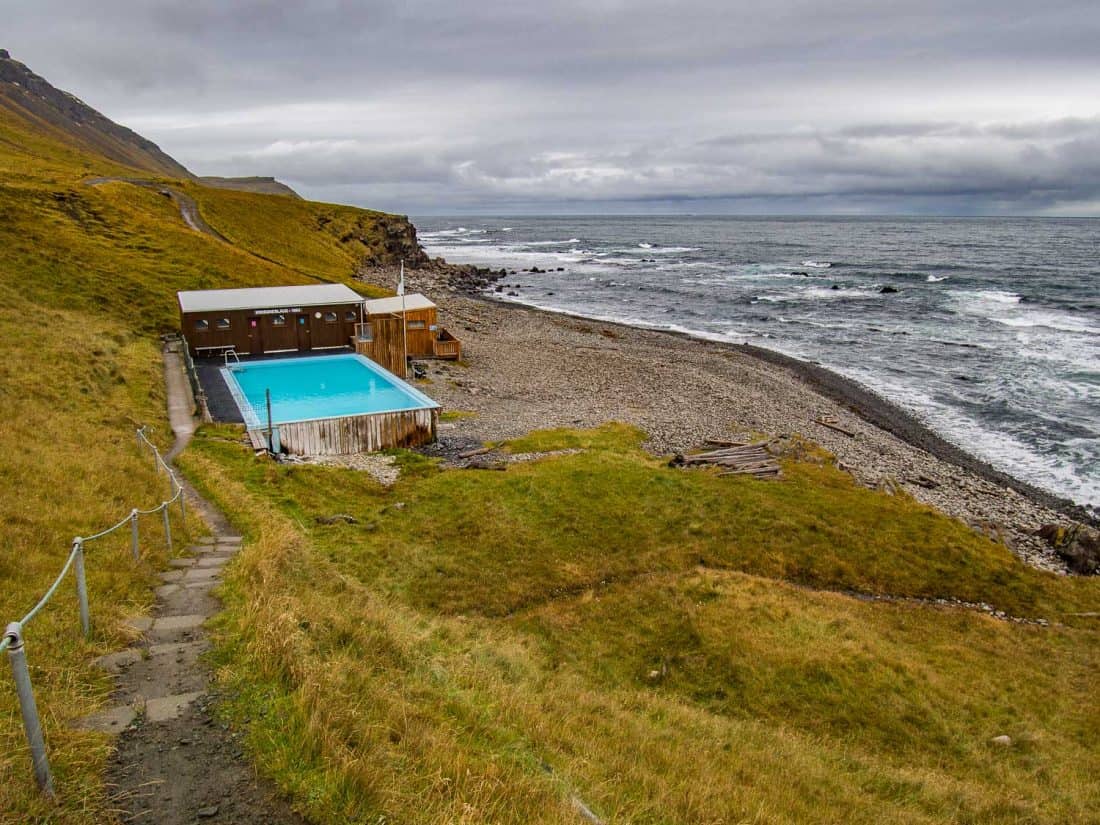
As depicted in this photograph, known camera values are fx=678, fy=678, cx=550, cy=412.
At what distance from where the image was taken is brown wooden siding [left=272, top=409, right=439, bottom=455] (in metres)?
27.0

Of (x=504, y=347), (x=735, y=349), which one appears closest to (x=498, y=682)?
(x=504, y=347)

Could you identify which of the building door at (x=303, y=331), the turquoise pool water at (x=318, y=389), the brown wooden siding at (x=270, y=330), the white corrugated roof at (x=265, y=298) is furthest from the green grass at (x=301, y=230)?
the turquoise pool water at (x=318, y=389)

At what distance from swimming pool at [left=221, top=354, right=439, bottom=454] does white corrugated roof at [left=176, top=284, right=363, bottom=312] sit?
11.5 ft

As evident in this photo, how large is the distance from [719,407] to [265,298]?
27.8 metres

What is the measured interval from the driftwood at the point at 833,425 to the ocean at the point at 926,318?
20.3 feet

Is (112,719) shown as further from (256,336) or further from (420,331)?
(420,331)

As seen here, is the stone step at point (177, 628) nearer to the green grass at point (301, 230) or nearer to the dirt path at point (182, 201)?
the green grass at point (301, 230)

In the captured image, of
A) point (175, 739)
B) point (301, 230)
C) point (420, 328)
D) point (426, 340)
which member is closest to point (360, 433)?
point (420, 328)

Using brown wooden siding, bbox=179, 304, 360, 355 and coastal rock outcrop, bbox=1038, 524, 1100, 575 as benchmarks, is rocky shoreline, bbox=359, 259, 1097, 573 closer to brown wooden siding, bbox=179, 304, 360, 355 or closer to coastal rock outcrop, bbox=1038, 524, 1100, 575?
coastal rock outcrop, bbox=1038, 524, 1100, 575

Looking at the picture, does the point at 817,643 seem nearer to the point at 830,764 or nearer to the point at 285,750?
the point at 830,764

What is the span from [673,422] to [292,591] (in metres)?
25.3

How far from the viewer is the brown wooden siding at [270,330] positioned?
38.8 metres

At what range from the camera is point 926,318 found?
74000 mm

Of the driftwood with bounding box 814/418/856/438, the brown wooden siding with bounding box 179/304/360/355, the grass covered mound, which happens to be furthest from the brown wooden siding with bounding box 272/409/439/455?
the driftwood with bounding box 814/418/856/438
